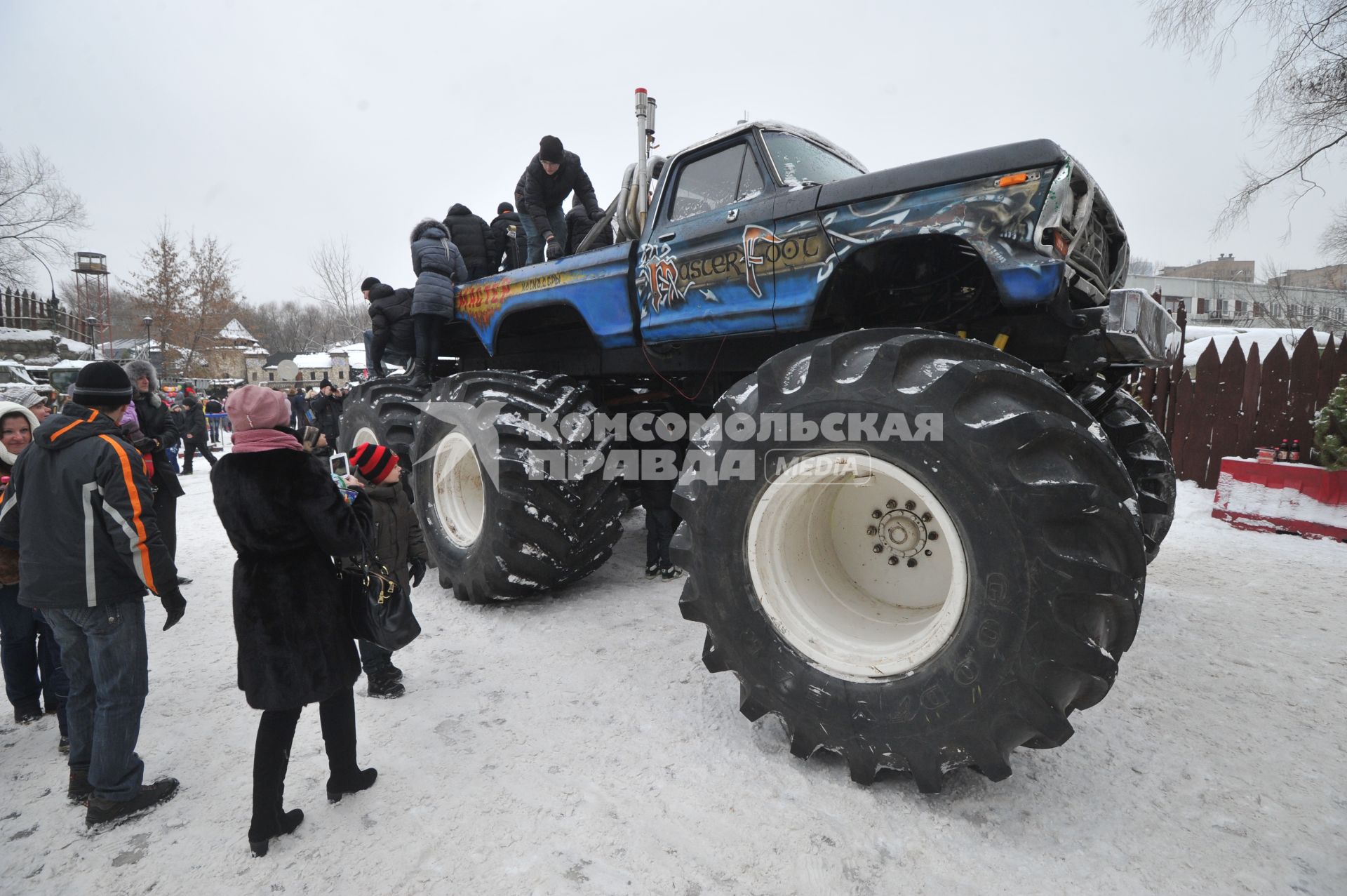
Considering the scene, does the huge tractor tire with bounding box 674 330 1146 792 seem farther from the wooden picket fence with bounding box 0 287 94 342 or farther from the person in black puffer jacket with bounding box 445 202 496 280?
the wooden picket fence with bounding box 0 287 94 342

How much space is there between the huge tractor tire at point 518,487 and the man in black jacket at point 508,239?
2788 millimetres

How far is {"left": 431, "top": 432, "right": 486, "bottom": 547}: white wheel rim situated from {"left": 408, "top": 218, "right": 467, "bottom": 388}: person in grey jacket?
1363 millimetres

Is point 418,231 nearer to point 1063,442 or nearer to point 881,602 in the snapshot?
point 881,602

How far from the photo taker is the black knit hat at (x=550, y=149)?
17.1 ft

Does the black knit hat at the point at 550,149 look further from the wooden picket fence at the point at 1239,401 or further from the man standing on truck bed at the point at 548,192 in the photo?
the wooden picket fence at the point at 1239,401

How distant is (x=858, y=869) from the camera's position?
1948 millimetres

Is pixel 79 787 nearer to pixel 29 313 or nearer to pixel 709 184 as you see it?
pixel 709 184

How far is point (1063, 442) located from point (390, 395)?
5.02 meters

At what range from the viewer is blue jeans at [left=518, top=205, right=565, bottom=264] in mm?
5551

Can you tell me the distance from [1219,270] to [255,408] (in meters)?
66.0

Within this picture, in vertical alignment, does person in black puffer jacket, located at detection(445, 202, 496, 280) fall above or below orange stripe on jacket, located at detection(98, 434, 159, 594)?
above

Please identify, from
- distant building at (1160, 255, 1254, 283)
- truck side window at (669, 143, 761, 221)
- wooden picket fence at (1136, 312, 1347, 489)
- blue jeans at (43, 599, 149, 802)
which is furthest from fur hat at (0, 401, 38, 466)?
distant building at (1160, 255, 1254, 283)

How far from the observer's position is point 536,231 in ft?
18.2

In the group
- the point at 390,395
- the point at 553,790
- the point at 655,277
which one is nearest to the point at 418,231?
the point at 390,395
